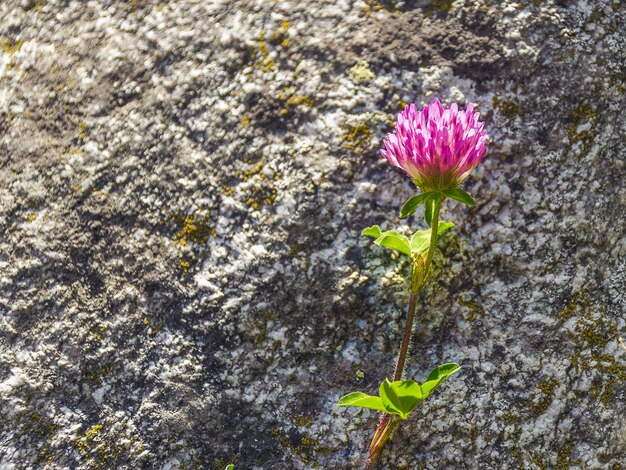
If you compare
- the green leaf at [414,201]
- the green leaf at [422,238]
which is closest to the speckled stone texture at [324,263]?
the green leaf at [422,238]

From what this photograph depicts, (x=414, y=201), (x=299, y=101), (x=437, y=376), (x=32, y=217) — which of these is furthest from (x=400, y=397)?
(x=32, y=217)

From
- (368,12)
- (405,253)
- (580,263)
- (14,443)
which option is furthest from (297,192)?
(14,443)

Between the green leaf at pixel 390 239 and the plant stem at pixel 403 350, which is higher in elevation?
the green leaf at pixel 390 239

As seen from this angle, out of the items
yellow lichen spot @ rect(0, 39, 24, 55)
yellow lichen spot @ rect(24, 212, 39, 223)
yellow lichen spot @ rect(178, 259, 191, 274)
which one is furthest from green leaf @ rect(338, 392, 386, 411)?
yellow lichen spot @ rect(0, 39, 24, 55)

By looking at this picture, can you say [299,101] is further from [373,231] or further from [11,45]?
[11,45]

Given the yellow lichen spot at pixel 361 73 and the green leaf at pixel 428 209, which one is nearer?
the green leaf at pixel 428 209

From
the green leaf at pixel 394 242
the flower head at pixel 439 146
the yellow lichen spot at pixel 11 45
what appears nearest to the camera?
the flower head at pixel 439 146

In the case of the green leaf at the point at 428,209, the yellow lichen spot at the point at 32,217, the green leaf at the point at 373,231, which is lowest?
the green leaf at the point at 373,231

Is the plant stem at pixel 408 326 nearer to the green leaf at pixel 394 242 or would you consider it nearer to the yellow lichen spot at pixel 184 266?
the green leaf at pixel 394 242
